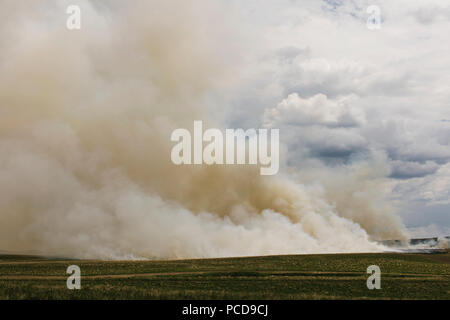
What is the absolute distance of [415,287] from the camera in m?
49.1
